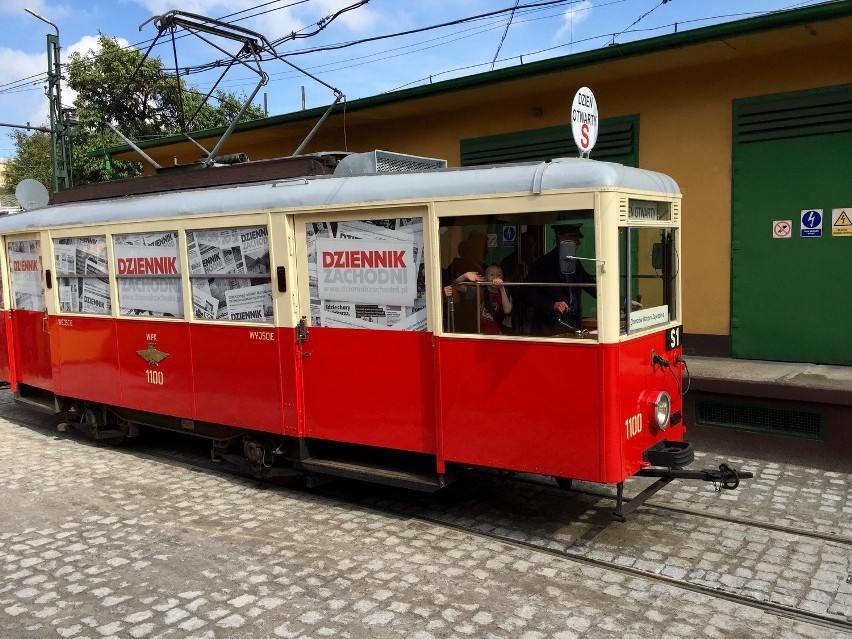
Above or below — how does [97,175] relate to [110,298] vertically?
above

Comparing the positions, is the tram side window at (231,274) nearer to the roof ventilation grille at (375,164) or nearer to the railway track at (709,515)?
the roof ventilation grille at (375,164)

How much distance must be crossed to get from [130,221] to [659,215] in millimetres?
5127

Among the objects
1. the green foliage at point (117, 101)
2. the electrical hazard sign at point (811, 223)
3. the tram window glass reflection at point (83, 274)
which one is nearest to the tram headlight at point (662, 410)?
the electrical hazard sign at point (811, 223)

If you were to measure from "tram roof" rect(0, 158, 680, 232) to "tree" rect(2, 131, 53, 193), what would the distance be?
4381 cm

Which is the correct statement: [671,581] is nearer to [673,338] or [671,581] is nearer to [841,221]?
[673,338]

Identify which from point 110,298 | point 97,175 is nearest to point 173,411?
point 110,298

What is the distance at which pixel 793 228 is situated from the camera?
8523 millimetres

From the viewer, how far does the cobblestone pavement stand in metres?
4.39

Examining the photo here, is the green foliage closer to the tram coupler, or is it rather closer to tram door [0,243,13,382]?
tram door [0,243,13,382]

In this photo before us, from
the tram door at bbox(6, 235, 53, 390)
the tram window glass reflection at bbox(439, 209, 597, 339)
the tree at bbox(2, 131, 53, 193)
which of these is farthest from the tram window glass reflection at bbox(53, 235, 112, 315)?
the tree at bbox(2, 131, 53, 193)

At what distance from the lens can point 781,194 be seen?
859 cm

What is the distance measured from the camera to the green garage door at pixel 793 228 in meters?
8.23

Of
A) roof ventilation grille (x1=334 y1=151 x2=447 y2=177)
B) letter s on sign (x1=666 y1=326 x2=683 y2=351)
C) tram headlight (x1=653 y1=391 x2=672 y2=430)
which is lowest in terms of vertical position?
tram headlight (x1=653 y1=391 x2=672 y2=430)

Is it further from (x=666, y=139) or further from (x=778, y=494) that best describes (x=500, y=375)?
(x=666, y=139)
